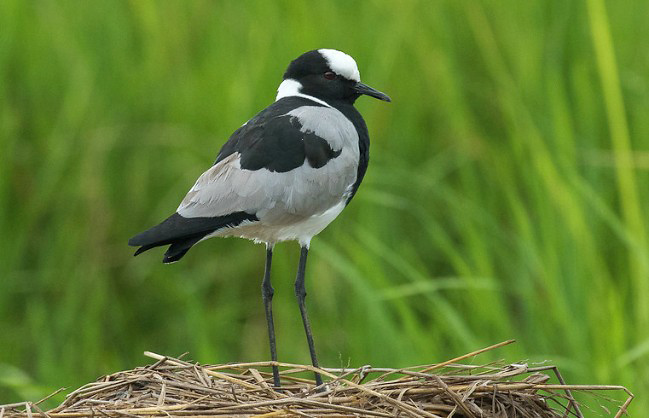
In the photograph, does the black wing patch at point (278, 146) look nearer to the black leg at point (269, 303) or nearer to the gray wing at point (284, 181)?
the gray wing at point (284, 181)

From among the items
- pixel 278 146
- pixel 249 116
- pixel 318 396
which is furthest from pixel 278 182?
pixel 249 116

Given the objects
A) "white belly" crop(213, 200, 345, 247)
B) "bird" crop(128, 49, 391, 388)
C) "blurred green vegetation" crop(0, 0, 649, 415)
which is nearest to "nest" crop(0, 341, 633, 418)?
"bird" crop(128, 49, 391, 388)

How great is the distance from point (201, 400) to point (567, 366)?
2182 mm

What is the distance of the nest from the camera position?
11.8 feet

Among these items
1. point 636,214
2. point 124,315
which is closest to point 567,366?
point 636,214

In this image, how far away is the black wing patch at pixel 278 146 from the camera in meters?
4.41

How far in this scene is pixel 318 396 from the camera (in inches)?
145

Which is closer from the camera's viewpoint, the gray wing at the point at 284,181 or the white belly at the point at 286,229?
the gray wing at the point at 284,181

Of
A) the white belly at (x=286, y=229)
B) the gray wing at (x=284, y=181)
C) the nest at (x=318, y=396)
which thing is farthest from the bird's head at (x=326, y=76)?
the nest at (x=318, y=396)

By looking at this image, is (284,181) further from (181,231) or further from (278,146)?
(181,231)

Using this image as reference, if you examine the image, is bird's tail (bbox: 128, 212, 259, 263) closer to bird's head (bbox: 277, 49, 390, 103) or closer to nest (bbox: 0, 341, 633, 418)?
nest (bbox: 0, 341, 633, 418)

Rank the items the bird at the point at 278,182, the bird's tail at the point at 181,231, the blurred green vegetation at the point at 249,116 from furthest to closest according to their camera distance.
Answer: the blurred green vegetation at the point at 249,116 → the bird at the point at 278,182 → the bird's tail at the point at 181,231

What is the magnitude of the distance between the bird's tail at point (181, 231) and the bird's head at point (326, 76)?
2.39ft

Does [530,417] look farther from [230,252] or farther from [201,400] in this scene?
[230,252]
